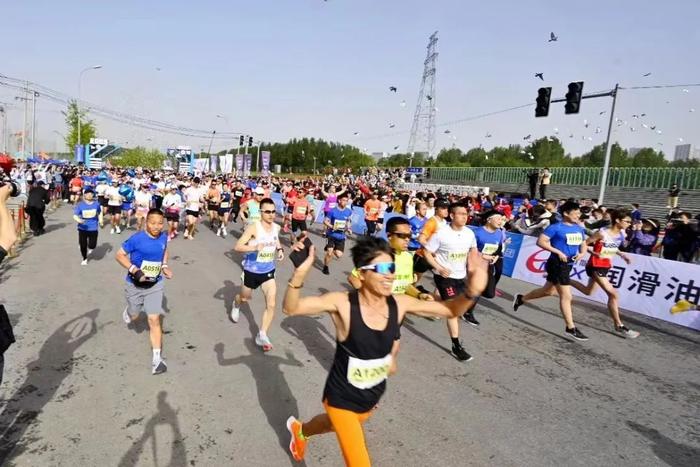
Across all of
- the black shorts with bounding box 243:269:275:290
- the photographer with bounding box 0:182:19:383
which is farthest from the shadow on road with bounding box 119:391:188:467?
the black shorts with bounding box 243:269:275:290

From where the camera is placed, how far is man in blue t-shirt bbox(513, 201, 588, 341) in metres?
6.64

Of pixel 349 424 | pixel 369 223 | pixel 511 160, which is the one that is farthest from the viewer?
pixel 511 160

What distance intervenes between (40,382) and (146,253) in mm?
1613

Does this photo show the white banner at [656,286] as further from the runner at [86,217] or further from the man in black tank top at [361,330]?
the runner at [86,217]

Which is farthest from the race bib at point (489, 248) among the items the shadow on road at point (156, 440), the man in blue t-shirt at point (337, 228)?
the shadow on road at point (156, 440)

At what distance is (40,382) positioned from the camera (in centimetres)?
450

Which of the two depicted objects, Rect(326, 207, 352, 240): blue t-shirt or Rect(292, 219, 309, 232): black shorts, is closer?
Rect(326, 207, 352, 240): blue t-shirt

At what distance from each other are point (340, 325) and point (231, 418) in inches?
75.9

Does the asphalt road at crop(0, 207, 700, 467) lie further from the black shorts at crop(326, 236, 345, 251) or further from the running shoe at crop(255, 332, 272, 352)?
the black shorts at crop(326, 236, 345, 251)

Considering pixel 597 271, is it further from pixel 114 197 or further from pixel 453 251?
pixel 114 197

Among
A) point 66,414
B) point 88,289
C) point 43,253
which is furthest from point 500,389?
point 43,253

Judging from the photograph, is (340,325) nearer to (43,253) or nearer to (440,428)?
(440,428)

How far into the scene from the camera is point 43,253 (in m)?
11.1

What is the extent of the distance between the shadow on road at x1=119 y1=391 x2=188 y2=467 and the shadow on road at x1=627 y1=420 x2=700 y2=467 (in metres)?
3.95
